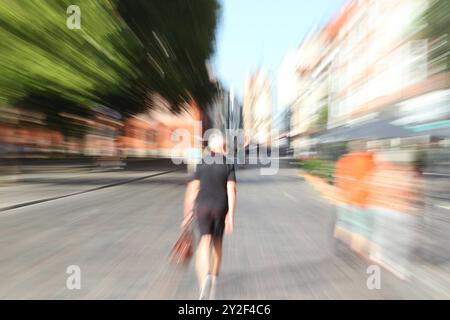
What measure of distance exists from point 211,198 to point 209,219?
7.6 inches

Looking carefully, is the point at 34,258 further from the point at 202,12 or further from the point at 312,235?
the point at 202,12

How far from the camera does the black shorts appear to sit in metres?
4.20

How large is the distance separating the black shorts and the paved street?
0.61 meters

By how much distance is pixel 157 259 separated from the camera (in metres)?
5.80

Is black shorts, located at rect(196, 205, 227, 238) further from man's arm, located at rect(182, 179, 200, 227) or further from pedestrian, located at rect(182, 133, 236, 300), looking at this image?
man's arm, located at rect(182, 179, 200, 227)

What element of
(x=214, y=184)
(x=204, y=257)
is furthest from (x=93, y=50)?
(x=204, y=257)

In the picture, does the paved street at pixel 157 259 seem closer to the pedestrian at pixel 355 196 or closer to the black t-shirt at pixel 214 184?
the pedestrian at pixel 355 196

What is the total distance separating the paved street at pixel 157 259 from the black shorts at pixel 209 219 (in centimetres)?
61

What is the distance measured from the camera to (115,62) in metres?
20.4

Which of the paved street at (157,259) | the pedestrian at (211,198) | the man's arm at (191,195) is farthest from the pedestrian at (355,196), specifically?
the man's arm at (191,195)

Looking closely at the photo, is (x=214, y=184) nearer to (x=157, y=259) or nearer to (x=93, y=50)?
(x=157, y=259)

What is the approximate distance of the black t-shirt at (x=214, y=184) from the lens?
13.8 feet

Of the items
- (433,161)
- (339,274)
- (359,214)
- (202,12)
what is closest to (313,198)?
(433,161)

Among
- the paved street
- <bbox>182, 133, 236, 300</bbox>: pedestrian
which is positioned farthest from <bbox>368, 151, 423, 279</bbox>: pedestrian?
<bbox>182, 133, 236, 300</bbox>: pedestrian
